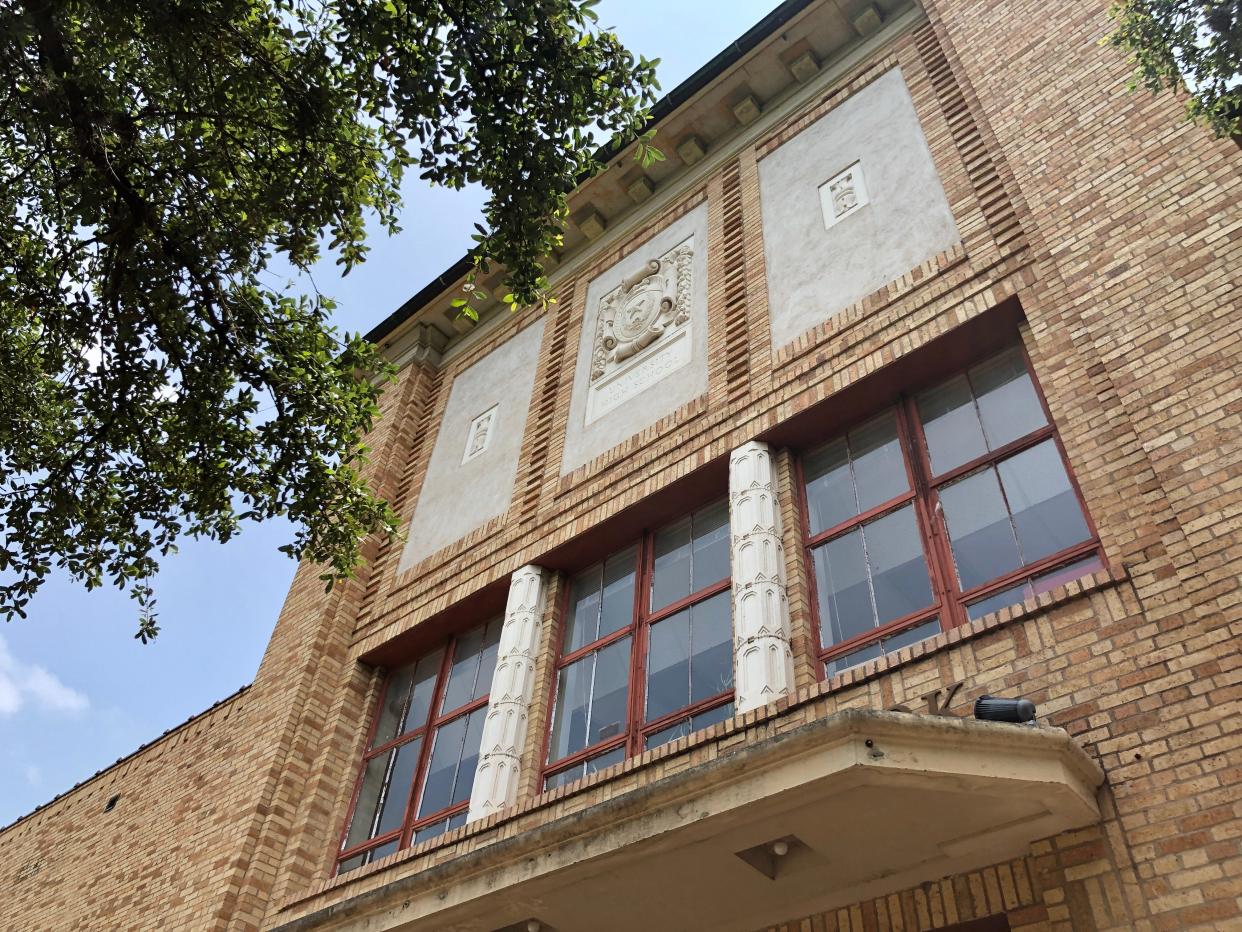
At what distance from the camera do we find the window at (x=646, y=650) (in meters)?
7.79

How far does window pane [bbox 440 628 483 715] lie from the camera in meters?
10.1

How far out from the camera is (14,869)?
15.5 m

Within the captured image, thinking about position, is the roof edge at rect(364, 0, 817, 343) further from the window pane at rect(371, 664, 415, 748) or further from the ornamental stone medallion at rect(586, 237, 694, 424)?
the window pane at rect(371, 664, 415, 748)

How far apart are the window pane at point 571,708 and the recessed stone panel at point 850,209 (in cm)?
348

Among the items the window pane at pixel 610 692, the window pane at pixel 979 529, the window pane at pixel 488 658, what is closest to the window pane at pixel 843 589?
the window pane at pixel 979 529

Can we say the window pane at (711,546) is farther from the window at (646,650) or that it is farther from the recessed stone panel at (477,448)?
the recessed stone panel at (477,448)

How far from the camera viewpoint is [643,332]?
11.2 m

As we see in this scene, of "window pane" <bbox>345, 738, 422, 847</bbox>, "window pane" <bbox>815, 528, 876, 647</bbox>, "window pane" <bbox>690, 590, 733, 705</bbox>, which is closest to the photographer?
"window pane" <bbox>815, 528, 876, 647</bbox>

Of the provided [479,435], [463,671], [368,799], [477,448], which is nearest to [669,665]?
[463,671]

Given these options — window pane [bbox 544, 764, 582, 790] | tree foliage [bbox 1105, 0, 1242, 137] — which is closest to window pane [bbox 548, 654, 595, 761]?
window pane [bbox 544, 764, 582, 790]

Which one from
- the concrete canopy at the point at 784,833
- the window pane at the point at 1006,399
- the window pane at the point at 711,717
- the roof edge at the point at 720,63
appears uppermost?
the roof edge at the point at 720,63

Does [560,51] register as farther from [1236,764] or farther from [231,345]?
[1236,764]

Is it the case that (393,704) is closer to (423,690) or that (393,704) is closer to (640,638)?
(423,690)

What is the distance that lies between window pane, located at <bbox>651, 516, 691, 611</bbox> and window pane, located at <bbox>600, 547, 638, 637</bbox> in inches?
10.9
